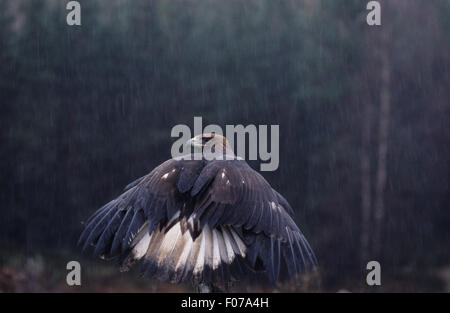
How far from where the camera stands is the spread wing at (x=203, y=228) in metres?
3.16

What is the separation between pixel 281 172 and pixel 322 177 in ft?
1.80

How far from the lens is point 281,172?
286 inches

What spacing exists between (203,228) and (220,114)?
397 centimetres

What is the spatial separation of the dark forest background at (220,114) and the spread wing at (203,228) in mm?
3725

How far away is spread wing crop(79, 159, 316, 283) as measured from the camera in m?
3.16

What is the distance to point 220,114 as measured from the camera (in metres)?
7.19

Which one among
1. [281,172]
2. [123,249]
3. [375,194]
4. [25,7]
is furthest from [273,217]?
[25,7]
